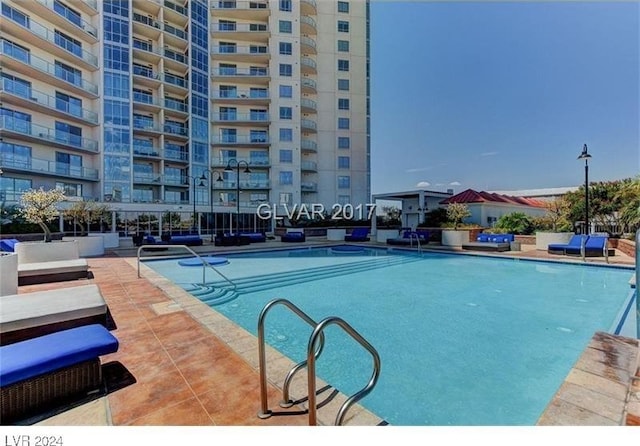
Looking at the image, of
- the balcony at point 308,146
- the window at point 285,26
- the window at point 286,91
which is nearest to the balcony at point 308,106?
the window at point 286,91

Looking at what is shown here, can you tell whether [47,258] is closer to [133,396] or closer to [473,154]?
[133,396]

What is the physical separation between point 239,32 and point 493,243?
30148mm

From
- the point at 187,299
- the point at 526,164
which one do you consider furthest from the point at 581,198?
the point at 187,299

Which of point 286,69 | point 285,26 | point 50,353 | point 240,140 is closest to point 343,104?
point 286,69

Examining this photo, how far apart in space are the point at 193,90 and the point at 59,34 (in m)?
9.79

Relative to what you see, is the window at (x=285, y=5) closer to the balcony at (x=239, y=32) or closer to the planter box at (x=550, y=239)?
the balcony at (x=239, y=32)

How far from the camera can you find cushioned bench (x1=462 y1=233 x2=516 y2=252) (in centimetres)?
1391

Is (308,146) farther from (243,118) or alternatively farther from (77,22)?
(77,22)

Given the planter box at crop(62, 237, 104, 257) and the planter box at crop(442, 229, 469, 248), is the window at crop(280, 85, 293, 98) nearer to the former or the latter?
the planter box at crop(442, 229, 469, 248)

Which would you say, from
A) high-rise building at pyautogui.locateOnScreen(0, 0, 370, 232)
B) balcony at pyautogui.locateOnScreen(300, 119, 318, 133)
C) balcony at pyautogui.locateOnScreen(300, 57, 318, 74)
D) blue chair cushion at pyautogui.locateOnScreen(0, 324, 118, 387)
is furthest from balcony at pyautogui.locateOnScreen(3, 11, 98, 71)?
blue chair cushion at pyautogui.locateOnScreen(0, 324, 118, 387)

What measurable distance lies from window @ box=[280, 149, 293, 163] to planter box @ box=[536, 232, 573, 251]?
23.0 meters

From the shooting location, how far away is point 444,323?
18.2ft

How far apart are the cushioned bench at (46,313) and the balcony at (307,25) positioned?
35453mm

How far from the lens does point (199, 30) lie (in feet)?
95.9
